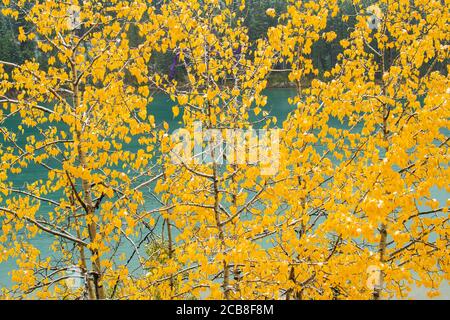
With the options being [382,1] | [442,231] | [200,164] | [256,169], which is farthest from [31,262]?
[382,1]

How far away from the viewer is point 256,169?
6.49 meters

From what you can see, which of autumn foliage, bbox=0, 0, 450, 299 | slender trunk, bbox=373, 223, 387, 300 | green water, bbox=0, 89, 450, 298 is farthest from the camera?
green water, bbox=0, 89, 450, 298

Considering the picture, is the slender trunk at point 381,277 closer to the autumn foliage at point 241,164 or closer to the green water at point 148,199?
the autumn foliage at point 241,164

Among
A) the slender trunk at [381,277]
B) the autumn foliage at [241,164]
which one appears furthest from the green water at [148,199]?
the slender trunk at [381,277]

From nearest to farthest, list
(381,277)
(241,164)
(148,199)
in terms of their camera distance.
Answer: (241,164) → (381,277) → (148,199)

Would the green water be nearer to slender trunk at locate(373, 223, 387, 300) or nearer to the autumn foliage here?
the autumn foliage

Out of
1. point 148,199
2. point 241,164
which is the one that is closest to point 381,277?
point 241,164

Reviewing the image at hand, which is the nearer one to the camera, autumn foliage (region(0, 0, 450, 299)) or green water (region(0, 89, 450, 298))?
autumn foliage (region(0, 0, 450, 299))

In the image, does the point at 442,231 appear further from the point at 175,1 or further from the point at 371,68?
the point at 175,1

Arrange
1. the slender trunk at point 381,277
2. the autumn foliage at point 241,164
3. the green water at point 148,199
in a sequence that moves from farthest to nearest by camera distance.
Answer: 1. the green water at point 148,199
2. the slender trunk at point 381,277
3. the autumn foliage at point 241,164

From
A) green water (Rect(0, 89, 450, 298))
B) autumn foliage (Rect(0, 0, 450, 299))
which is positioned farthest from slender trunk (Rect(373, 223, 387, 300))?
green water (Rect(0, 89, 450, 298))

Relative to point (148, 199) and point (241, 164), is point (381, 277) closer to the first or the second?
point (241, 164)

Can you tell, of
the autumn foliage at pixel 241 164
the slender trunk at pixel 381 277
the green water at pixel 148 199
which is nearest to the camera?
the autumn foliage at pixel 241 164

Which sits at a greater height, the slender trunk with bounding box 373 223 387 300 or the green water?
the green water
